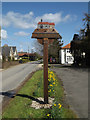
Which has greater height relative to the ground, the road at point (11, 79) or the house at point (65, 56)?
the house at point (65, 56)

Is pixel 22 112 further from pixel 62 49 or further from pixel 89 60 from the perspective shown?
pixel 62 49

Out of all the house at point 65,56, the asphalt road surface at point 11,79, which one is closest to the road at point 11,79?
the asphalt road surface at point 11,79

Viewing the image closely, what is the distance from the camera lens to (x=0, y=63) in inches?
1118

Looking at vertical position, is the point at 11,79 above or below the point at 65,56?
below

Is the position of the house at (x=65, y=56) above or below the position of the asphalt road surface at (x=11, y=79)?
above

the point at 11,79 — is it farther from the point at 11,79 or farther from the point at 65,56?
the point at 65,56

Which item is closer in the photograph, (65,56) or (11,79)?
(11,79)

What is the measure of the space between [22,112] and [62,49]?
158 feet

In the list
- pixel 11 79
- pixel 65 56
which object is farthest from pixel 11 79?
pixel 65 56

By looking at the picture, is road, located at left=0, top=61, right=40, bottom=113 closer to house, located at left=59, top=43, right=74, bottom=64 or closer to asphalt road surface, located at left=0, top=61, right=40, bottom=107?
asphalt road surface, located at left=0, top=61, right=40, bottom=107

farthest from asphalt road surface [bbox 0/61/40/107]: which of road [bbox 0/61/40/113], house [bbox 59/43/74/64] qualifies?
house [bbox 59/43/74/64]

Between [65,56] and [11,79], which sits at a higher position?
[65,56]

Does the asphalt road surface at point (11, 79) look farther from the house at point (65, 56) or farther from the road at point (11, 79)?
the house at point (65, 56)

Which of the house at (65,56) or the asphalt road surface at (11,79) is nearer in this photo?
Answer: the asphalt road surface at (11,79)
